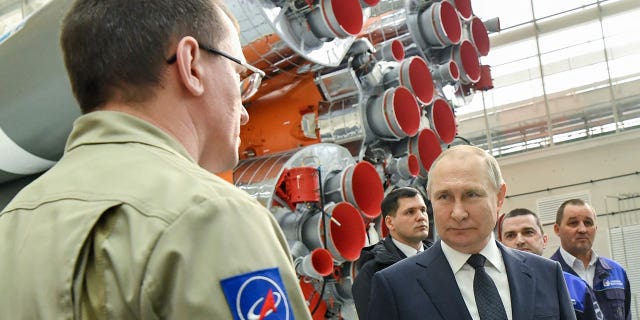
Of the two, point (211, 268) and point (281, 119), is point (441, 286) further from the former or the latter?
point (281, 119)

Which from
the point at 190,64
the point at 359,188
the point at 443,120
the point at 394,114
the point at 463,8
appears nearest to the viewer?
the point at 190,64

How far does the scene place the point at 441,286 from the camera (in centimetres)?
200

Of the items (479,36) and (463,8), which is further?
(479,36)

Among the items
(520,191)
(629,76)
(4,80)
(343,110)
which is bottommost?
(520,191)

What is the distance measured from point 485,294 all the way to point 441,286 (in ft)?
0.44

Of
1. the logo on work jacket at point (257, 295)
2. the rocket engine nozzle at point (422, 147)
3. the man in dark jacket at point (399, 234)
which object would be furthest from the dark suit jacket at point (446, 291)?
the rocket engine nozzle at point (422, 147)

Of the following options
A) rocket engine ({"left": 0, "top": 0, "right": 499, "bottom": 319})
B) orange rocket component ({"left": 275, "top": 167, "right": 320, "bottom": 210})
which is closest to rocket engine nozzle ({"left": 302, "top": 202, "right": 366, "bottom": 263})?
rocket engine ({"left": 0, "top": 0, "right": 499, "bottom": 319})

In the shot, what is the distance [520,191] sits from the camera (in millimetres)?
11180

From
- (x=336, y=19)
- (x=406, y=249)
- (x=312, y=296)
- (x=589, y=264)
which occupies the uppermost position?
(x=336, y=19)

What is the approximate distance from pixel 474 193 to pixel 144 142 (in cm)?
139

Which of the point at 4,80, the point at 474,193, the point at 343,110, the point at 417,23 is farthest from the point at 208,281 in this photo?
the point at 417,23

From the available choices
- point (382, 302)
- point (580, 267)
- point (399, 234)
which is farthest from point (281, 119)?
point (382, 302)

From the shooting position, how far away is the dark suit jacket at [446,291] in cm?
194

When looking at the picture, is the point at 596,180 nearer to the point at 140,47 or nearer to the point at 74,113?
the point at 74,113
